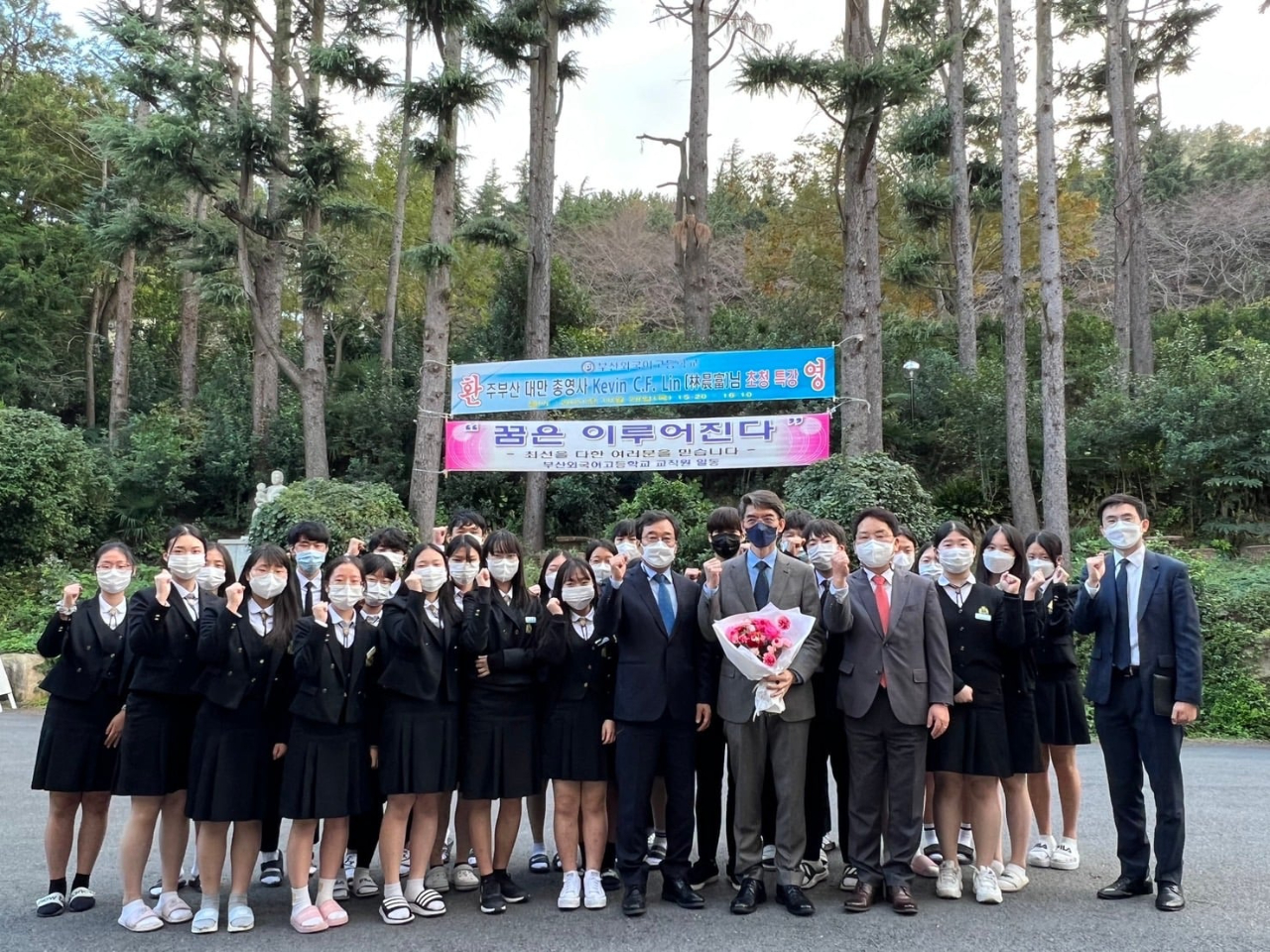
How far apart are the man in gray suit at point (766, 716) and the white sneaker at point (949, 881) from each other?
714mm

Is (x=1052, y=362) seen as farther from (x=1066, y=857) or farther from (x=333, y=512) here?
(x=333, y=512)

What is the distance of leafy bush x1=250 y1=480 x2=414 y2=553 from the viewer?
43.8 feet

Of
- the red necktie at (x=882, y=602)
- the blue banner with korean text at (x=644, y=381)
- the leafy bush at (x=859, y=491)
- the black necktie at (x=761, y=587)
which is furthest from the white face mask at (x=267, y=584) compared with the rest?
the blue banner with korean text at (x=644, y=381)

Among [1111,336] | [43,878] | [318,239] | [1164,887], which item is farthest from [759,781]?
[1111,336]

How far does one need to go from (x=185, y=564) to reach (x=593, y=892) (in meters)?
2.60

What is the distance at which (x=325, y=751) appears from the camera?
15.0 feet

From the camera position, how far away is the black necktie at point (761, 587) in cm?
501

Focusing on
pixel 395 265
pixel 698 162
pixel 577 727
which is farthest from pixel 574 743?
pixel 395 265

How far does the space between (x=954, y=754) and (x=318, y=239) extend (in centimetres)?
1435

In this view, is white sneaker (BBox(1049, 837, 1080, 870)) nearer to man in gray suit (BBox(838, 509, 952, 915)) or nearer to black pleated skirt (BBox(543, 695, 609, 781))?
man in gray suit (BBox(838, 509, 952, 915))

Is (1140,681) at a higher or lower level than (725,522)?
lower

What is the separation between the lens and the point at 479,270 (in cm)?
3206

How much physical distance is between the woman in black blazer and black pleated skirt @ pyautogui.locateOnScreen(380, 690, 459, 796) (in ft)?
3.10

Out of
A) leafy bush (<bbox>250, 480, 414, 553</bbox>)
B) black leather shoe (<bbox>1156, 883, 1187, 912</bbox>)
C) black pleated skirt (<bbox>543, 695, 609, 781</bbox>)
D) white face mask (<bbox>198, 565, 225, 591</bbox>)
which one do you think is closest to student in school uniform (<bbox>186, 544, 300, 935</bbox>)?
white face mask (<bbox>198, 565, 225, 591</bbox>)
